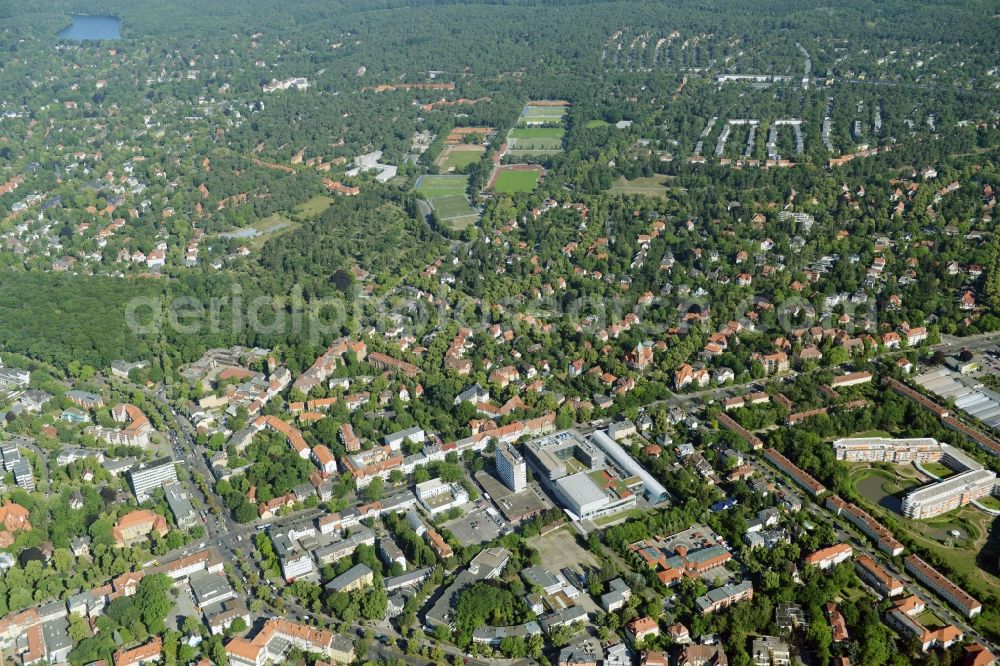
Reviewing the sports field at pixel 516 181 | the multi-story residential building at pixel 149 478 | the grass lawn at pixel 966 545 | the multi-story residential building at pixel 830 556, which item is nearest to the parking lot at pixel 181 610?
the multi-story residential building at pixel 149 478

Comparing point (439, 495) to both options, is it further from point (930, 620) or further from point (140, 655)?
point (930, 620)

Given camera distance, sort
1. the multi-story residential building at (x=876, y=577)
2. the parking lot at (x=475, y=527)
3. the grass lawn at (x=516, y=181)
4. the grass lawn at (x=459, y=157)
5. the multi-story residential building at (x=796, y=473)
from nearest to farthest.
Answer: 1. the multi-story residential building at (x=876, y=577)
2. the parking lot at (x=475, y=527)
3. the multi-story residential building at (x=796, y=473)
4. the grass lawn at (x=516, y=181)
5. the grass lawn at (x=459, y=157)

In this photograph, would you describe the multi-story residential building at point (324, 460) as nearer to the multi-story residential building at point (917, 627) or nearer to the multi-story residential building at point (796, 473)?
the multi-story residential building at point (796, 473)

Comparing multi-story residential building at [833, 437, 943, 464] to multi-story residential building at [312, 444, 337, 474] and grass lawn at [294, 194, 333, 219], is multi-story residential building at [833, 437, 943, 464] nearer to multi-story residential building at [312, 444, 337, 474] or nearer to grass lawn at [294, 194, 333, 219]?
multi-story residential building at [312, 444, 337, 474]

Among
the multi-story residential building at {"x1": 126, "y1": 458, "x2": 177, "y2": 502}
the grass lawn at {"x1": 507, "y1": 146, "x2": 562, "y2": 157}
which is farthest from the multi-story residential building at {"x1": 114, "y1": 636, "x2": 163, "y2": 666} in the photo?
the grass lawn at {"x1": 507, "y1": 146, "x2": 562, "y2": 157}

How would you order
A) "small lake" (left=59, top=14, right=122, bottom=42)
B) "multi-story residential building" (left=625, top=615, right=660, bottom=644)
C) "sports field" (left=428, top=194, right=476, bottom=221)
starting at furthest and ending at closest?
"small lake" (left=59, top=14, right=122, bottom=42) < "sports field" (left=428, top=194, right=476, bottom=221) < "multi-story residential building" (left=625, top=615, right=660, bottom=644)
